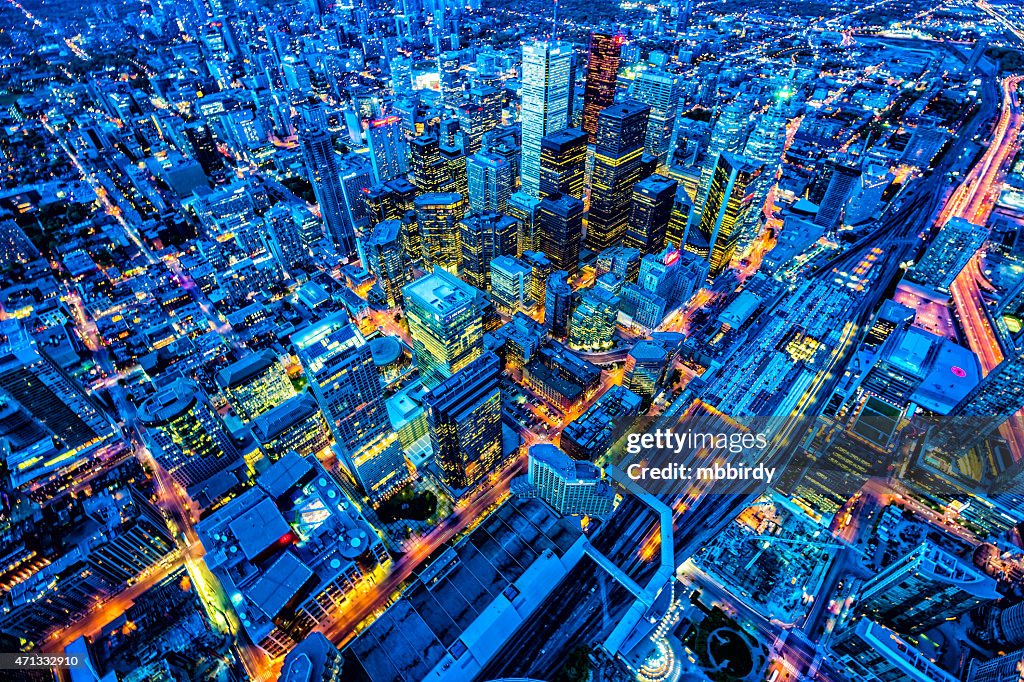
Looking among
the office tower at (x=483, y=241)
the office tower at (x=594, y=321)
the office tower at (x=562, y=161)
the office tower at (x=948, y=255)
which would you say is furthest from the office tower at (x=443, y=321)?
the office tower at (x=948, y=255)

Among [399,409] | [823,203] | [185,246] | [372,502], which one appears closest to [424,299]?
[399,409]

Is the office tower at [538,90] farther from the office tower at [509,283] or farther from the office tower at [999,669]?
the office tower at [999,669]

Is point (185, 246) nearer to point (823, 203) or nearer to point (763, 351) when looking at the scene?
point (763, 351)

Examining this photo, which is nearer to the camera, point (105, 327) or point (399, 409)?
point (399, 409)

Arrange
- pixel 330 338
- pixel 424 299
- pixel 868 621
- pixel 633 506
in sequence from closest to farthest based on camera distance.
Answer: pixel 868 621 → pixel 330 338 → pixel 633 506 → pixel 424 299

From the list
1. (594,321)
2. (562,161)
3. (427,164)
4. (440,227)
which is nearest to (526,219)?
(562,161)

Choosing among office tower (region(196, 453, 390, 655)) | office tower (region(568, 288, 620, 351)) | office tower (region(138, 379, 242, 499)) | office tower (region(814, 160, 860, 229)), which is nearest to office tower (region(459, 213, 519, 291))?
office tower (region(568, 288, 620, 351))

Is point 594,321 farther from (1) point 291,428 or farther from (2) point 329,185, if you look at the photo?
(2) point 329,185

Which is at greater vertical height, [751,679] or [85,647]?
[85,647]
